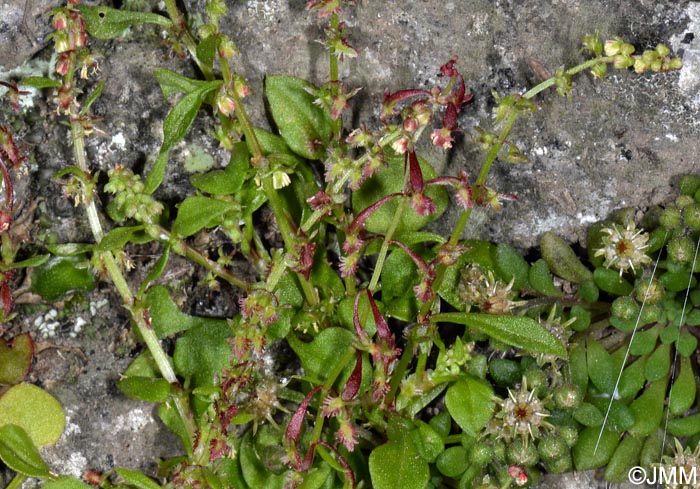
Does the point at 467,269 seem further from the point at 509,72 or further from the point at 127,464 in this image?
the point at 127,464

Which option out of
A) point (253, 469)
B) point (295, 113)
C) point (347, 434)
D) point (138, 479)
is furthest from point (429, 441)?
point (295, 113)

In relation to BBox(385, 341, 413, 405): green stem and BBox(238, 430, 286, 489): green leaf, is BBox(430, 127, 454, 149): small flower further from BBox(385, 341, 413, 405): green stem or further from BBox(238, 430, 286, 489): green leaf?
BBox(238, 430, 286, 489): green leaf

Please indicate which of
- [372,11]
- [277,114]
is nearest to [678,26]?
[372,11]

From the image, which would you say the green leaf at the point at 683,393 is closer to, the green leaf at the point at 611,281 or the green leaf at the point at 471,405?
the green leaf at the point at 611,281

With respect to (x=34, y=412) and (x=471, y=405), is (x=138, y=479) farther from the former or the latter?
(x=471, y=405)

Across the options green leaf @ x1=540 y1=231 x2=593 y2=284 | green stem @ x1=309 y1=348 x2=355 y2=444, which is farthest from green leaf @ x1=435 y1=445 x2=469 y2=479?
green leaf @ x1=540 y1=231 x2=593 y2=284
